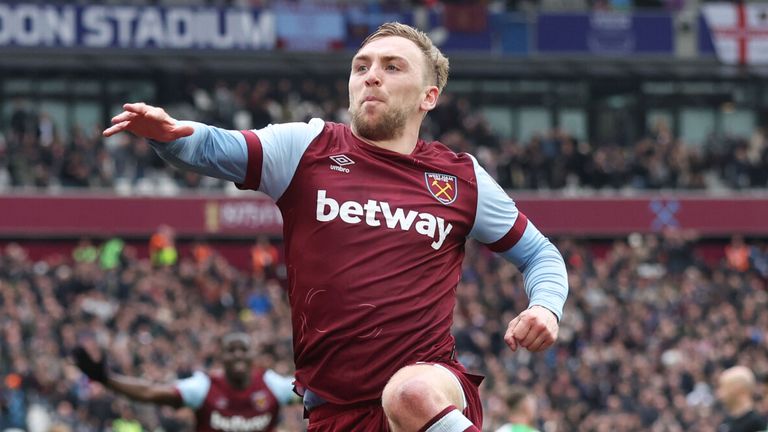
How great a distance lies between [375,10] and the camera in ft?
113

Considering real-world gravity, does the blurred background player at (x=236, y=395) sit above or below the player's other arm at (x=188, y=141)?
below

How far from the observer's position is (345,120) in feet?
102

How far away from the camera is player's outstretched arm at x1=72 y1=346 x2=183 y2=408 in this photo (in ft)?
29.5

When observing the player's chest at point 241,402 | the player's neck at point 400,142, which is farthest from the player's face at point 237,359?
the player's neck at point 400,142

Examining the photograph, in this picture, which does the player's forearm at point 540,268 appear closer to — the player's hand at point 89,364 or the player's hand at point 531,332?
the player's hand at point 531,332

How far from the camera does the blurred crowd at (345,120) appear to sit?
2997 cm

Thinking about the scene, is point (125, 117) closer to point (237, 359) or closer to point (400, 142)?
point (400, 142)

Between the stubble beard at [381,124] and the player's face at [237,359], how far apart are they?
5123 millimetres

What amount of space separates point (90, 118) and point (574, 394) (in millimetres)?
17443

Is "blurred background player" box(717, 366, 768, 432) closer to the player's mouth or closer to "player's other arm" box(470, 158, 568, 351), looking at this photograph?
"player's other arm" box(470, 158, 568, 351)

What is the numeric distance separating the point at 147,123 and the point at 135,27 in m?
29.1

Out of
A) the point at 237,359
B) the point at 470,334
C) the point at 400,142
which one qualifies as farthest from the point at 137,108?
the point at 470,334

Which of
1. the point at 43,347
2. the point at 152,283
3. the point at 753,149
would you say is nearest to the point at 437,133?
the point at 753,149

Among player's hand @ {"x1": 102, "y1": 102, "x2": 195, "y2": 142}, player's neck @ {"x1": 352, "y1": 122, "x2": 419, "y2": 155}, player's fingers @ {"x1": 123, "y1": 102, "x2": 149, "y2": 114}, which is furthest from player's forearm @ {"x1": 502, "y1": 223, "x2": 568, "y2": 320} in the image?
player's fingers @ {"x1": 123, "y1": 102, "x2": 149, "y2": 114}
